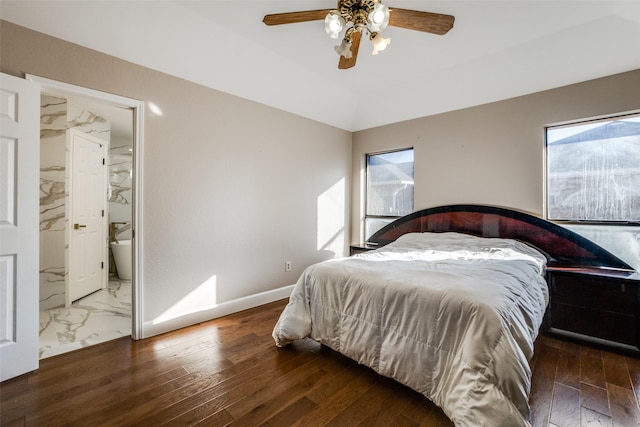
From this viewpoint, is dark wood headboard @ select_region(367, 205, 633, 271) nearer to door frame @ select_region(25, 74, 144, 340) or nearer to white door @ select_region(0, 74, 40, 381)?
door frame @ select_region(25, 74, 144, 340)

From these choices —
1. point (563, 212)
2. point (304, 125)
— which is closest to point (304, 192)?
point (304, 125)

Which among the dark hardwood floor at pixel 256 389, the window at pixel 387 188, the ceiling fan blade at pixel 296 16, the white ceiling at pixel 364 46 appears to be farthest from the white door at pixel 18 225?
the window at pixel 387 188

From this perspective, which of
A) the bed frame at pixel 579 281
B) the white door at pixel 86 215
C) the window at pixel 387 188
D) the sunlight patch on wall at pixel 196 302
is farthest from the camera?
the window at pixel 387 188

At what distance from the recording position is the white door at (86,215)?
3338 mm

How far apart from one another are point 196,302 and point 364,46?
9.91ft

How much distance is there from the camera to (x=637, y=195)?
2.52m

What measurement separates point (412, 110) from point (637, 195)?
238 centimetres

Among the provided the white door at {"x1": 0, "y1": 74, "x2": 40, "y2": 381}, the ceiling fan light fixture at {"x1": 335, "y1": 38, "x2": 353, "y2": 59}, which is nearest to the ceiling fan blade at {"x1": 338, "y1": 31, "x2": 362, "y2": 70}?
the ceiling fan light fixture at {"x1": 335, "y1": 38, "x2": 353, "y2": 59}

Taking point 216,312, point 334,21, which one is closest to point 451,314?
point 334,21

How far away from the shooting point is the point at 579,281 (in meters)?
2.41

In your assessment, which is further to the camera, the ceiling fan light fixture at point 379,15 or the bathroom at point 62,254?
the bathroom at point 62,254

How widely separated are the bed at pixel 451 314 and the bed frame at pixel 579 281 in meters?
0.02

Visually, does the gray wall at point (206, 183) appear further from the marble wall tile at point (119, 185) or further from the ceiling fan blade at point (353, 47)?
the marble wall tile at point (119, 185)

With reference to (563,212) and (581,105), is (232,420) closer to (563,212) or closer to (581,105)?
(563,212)
